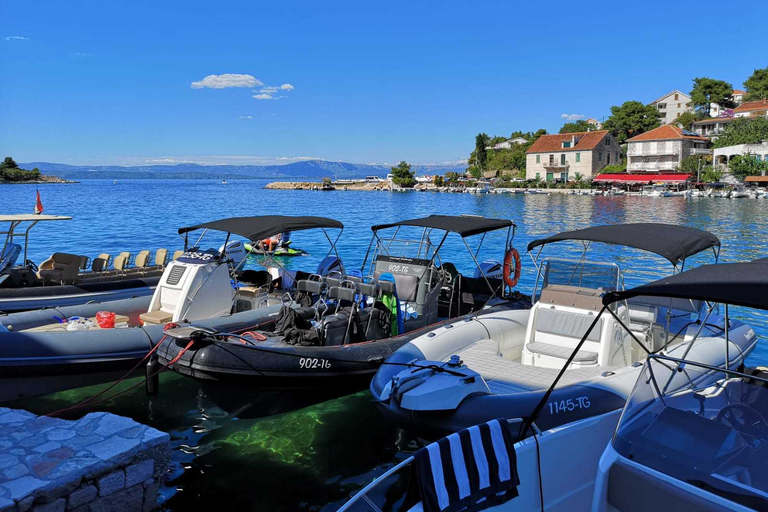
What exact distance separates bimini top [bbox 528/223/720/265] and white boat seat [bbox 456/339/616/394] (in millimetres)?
1684

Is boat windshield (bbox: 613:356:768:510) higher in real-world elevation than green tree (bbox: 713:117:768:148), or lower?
lower

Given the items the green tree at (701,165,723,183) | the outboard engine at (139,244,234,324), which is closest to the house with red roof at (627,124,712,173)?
the green tree at (701,165,723,183)

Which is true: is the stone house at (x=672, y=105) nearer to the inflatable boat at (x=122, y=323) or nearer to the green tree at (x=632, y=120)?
the green tree at (x=632, y=120)

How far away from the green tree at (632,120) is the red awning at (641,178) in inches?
641

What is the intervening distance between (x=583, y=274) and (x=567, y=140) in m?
74.5

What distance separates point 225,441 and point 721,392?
5268mm

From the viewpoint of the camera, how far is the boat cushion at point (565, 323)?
7.05 m

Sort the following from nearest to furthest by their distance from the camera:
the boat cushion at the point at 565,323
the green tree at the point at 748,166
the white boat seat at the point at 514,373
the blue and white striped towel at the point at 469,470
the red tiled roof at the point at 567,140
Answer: the blue and white striped towel at the point at 469,470 → the white boat seat at the point at 514,373 → the boat cushion at the point at 565,323 → the green tree at the point at 748,166 → the red tiled roof at the point at 567,140

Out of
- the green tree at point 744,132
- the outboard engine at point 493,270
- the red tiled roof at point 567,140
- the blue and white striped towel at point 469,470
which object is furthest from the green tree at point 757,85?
the blue and white striped towel at point 469,470

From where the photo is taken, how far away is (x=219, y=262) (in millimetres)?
9203

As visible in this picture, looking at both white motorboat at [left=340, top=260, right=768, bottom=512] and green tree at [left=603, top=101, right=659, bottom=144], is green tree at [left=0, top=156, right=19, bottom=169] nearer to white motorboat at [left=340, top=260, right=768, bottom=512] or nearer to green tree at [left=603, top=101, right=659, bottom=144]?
green tree at [left=603, top=101, right=659, bottom=144]

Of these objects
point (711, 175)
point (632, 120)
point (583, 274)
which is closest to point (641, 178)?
point (711, 175)

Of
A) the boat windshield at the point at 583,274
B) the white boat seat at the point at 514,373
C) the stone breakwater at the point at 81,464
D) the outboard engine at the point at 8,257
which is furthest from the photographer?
the outboard engine at the point at 8,257

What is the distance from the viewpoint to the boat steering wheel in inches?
154
